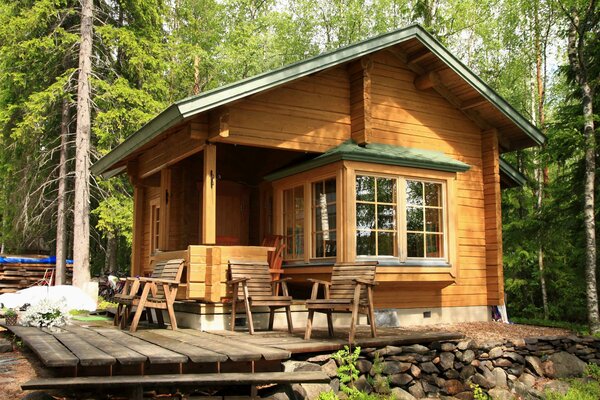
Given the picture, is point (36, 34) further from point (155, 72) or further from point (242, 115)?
point (242, 115)

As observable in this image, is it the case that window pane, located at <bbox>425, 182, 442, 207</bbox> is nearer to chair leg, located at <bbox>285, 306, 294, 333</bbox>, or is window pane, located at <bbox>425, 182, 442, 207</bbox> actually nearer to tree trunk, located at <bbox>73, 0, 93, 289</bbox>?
chair leg, located at <bbox>285, 306, 294, 333</bbox>

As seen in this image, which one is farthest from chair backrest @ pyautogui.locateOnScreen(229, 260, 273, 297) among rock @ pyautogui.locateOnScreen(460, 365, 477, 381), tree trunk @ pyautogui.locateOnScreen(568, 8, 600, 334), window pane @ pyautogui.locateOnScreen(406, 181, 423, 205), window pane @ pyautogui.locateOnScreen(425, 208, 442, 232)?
tree trunk @ pyautogui.locateOnScreen(568, 8, 600, 334)

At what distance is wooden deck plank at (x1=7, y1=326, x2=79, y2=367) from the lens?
4.70 meters

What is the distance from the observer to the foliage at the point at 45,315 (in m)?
7.70

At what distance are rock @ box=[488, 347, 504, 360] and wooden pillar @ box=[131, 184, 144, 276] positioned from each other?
8099 mm

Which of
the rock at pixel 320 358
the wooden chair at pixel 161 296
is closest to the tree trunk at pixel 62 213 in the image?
the wooden chair at pixel 161 296

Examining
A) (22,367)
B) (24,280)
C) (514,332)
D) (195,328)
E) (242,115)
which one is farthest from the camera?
(24,280)

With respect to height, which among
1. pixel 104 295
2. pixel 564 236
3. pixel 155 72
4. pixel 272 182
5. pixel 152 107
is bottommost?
pixel 104 295

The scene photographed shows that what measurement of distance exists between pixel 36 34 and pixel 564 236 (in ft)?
51.9

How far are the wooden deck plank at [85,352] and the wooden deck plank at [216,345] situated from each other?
0.97m

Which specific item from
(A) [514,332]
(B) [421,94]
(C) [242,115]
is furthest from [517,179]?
(C) [242,115]

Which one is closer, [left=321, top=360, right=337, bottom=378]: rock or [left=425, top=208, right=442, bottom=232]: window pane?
[left=321, top=360, right=337, bottom=378]: rock

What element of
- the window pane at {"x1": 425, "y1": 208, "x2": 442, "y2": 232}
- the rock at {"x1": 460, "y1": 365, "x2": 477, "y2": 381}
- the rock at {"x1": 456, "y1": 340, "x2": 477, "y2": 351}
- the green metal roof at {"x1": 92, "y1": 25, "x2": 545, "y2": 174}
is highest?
the green metal roof at {"x1": 92, "y1": 25, "x2": 545, "y2": 174}

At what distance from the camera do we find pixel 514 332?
922 centimetres
